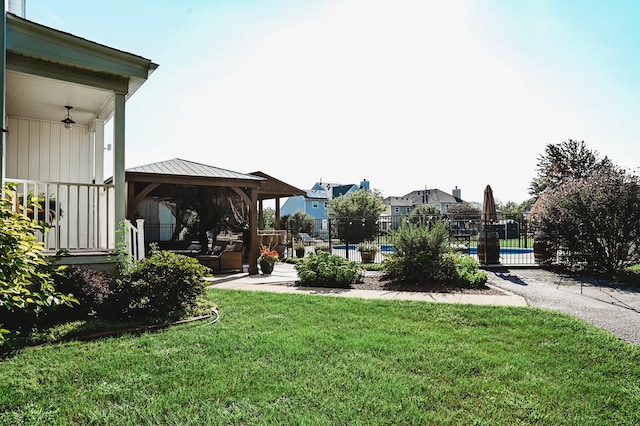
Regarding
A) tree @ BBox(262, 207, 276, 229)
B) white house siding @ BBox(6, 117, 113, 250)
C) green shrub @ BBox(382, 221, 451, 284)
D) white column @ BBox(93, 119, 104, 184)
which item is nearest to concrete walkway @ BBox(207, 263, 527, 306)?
green shrub @ BBox(382, 221, 451, 284)

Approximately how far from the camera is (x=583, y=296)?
6824 millimetres

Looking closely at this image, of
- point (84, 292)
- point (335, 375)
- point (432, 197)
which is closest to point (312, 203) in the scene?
point (432, 197)

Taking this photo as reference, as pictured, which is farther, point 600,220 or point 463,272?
point 600,220

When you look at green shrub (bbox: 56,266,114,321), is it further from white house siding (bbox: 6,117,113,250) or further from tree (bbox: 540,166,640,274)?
tree (bbox: 540,166,640,274)

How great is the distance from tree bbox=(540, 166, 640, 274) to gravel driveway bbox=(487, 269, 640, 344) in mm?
948

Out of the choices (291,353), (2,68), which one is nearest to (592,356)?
(291,353)

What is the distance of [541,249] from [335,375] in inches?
381

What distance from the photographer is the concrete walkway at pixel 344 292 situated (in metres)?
6.26

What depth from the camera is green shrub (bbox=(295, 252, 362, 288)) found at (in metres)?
7.98

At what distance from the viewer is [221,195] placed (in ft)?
45.2

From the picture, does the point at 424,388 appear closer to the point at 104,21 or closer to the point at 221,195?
the point at 104,21

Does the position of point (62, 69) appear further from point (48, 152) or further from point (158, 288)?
point (158, 288)

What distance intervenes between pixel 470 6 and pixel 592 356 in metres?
5.65

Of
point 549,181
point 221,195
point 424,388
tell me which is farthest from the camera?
point 549,181
